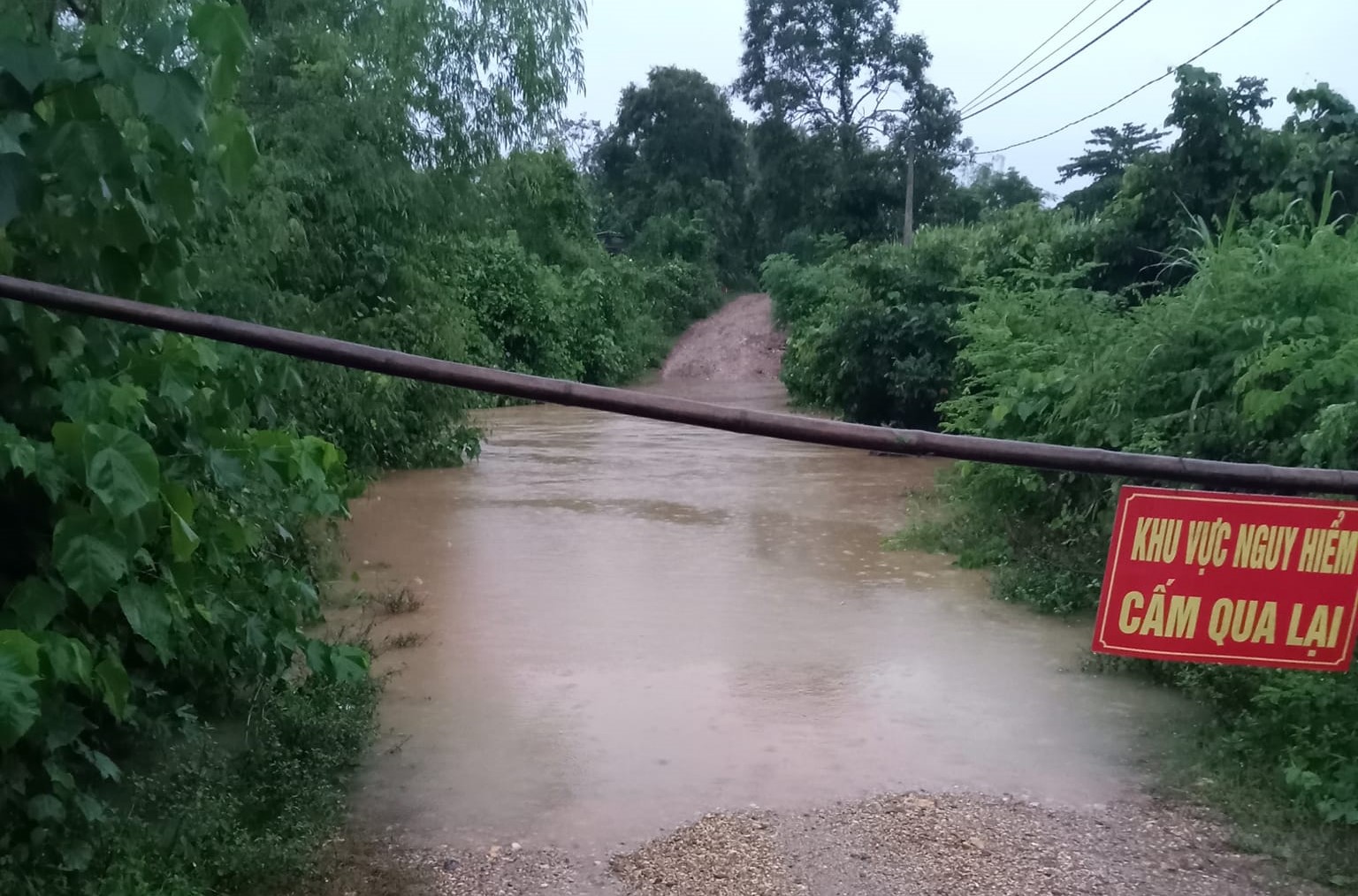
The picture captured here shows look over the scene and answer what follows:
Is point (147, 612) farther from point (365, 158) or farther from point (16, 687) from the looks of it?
point (365, 158)

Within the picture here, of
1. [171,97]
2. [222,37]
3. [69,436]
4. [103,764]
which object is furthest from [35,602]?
[222,37]

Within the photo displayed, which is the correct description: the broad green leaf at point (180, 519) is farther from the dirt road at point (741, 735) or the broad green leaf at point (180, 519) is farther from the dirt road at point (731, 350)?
the dirt road at point (731, 350)

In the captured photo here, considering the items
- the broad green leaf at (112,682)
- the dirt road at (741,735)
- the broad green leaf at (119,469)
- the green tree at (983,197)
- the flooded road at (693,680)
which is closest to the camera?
the broad green leaf at (119,469)

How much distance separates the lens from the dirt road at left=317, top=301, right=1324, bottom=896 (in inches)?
163

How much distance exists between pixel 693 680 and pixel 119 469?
3919mm

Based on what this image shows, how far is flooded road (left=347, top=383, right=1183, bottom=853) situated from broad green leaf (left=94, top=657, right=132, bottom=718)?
1.37 m

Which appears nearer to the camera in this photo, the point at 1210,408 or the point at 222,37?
the point at 222,37

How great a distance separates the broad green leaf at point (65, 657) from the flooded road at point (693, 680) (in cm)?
165

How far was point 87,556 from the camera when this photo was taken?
2957mm

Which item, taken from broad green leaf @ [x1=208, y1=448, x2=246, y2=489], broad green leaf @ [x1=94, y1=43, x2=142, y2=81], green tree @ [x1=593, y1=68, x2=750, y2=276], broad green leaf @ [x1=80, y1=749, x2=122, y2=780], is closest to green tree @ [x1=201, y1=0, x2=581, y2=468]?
broad green leaf @ [x1=208, y1=448, x2=246, y2=489]

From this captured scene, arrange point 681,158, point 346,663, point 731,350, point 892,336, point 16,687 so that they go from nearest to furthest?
1. point 16,687
2. point 346,663
3. point 892,336
4. point 731,350
5. point 681,158

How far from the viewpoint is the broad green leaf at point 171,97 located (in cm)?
263

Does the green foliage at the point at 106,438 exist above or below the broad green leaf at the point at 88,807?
above

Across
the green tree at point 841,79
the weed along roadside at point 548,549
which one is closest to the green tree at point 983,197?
the green tree at point 841,79
